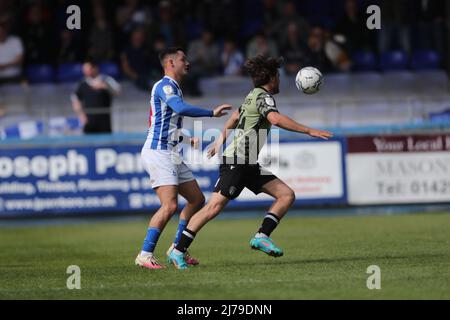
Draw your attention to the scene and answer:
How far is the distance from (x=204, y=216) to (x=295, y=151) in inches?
331

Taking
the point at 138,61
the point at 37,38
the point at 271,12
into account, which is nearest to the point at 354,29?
the point at 271,12

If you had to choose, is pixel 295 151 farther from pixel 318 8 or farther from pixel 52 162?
pixel 318 8

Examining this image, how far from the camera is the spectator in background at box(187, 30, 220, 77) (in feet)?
76.8

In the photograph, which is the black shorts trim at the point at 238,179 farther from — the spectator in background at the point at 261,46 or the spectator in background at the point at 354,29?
the spectator in background at the point at 354,29

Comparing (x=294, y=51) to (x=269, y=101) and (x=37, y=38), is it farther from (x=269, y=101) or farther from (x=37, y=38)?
(x=269, y=101)

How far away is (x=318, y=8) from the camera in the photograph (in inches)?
1006

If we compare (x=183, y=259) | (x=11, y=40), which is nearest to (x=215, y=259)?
(x=183, y=259)

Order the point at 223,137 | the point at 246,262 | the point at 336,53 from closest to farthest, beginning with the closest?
the point at 223,137 < the point at 246,262 < the point at 336,53

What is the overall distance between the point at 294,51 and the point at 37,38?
19.6ft

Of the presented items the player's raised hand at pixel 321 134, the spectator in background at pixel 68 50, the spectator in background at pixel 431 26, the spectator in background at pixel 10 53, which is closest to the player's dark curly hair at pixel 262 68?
the player's raised hand at pixel 321 134

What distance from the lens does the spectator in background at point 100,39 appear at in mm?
23359

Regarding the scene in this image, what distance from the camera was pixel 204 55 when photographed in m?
23.5

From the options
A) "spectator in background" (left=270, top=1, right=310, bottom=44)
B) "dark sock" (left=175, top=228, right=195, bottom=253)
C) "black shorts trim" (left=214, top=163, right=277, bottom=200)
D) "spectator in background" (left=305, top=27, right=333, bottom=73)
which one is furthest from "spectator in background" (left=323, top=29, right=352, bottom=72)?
"dark sock" (left=175, top=228, right=195, bottom=253)

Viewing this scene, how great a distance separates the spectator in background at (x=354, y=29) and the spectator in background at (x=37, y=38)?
6.75 meters
